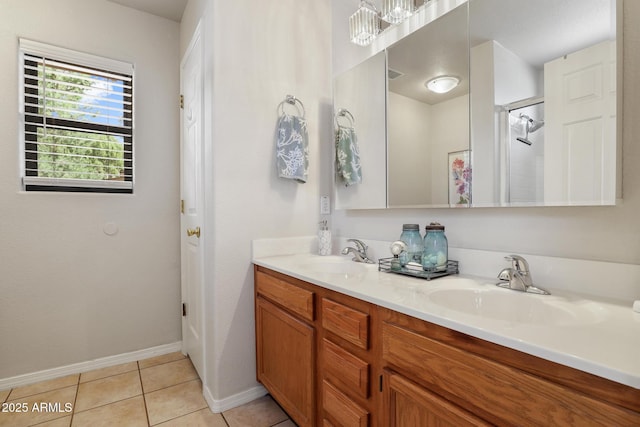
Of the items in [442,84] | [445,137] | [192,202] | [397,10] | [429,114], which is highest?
[397,10]

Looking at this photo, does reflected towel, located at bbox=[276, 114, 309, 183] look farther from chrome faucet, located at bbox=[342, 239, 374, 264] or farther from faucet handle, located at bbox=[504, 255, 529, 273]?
A: faucet handle, located at bbox=[504, 255, 529, 273]

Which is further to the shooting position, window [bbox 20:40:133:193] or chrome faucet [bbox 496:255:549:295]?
window [bbox 20:40:133:193]

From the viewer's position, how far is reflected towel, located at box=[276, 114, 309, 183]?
1796 millimetres

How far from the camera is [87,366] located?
2.09 m

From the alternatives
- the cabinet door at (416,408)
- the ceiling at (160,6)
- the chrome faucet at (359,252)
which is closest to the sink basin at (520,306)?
the cabinet door at (416,408)

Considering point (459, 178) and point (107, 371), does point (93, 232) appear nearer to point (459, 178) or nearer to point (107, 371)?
point (107, 371)

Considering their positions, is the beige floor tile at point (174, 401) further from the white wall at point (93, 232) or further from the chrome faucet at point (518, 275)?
the chrome faucet at point (518, 275)

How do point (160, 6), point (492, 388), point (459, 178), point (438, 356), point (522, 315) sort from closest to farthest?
point (492, 388) < point (438, 356) < point (522, 315) < point (459, 178) < point (160, 6)

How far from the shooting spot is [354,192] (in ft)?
6.11

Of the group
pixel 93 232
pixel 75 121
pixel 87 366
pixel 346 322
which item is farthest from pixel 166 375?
pixel 75 121

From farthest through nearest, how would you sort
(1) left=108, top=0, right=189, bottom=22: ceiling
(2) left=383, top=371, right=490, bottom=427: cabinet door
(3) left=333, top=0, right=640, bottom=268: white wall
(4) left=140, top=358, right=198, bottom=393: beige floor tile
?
(1) left=108, top=0, right=189, bottom=22: ceiling → (4) left=140, top=358, right=198, bottom=393: beige floor tile → (3) left=333, top=0, right=640, bottom=268: white wall → (2) left=383, top=371, right=490, bottom=427: cabinet door

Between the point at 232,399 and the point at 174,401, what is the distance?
363 mm

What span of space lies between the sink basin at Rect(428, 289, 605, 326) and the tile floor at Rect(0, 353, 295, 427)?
1.13 metres

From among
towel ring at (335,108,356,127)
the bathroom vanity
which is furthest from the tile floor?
towel ring at (335,108,356,127)
